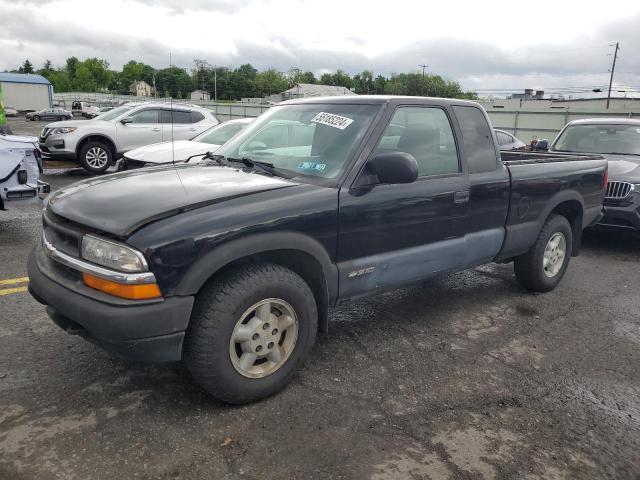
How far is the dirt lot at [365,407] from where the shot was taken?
256 cm

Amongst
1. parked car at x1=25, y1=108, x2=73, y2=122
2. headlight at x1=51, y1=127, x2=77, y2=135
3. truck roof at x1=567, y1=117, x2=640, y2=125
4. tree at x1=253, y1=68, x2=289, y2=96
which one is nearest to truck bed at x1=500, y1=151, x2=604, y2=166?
truck roof at x1=567, y1=117, x2=640, y2=125

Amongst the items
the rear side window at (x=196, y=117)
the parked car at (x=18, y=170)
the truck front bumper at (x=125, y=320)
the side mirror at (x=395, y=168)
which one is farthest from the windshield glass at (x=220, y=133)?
the truck front bumper at (x=125, y=320)

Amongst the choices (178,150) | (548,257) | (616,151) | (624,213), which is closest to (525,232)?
(548,257)

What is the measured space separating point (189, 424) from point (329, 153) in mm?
1853

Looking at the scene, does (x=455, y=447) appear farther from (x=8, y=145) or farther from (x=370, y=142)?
(x=8, y=145)

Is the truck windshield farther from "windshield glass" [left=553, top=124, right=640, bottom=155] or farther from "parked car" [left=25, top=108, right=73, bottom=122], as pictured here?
"parked car" [left=25, top=108, right=73, bottom=122]

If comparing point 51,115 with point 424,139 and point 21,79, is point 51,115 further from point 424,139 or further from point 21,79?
point 424,139

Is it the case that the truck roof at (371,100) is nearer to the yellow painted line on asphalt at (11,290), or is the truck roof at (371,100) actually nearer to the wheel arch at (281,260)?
the wheel arch at (281,260)

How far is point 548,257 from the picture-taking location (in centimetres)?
520

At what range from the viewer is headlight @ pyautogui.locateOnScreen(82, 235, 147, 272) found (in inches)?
101

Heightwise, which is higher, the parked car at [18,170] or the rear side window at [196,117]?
the rear side window at [196,117]

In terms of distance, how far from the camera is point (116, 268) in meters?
2.59

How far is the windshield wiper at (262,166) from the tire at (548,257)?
2739 mm

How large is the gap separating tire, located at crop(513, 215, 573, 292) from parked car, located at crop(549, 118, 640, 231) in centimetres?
212
